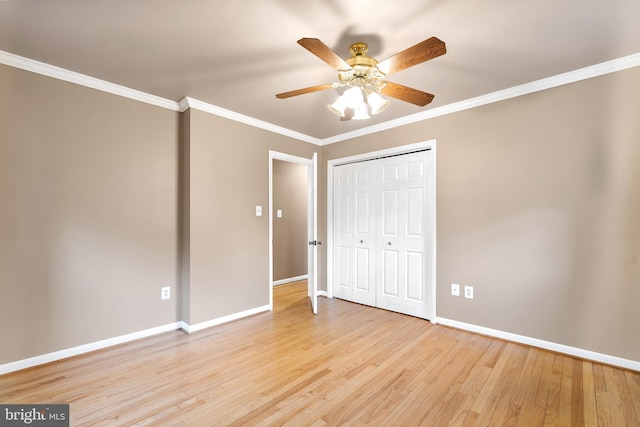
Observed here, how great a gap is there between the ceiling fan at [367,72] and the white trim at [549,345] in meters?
2.31

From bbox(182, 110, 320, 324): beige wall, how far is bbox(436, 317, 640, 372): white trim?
7.42 ft

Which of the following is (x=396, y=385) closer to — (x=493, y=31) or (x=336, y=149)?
(x=493, y=31)

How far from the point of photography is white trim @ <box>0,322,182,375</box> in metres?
2.17

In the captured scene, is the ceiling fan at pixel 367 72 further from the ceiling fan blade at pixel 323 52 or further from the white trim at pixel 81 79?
the white trim at pixel 81 79

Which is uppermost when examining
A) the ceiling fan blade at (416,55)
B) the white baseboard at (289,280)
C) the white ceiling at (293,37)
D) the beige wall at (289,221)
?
the white ceiling at (293,37)

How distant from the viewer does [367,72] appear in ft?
6.19

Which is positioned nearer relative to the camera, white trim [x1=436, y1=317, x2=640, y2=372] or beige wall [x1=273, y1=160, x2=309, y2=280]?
white trim [x1=436, y1=317, x2=640, y2=372]

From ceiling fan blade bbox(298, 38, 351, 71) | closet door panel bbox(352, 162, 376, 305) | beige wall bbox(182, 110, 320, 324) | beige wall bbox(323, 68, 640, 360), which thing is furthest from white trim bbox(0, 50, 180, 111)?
beige wall bbox(323, 68, 640, 360)

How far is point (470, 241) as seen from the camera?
2.97 meters

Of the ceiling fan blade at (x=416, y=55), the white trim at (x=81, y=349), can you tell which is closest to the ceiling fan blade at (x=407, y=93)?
the ceiling fan blade at (x=416, y=55)

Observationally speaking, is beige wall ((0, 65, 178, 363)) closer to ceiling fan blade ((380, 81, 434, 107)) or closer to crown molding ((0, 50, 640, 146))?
crown molding ((0, 50, 640, 146))

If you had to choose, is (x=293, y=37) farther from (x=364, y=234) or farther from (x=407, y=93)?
(x=364, y=234)

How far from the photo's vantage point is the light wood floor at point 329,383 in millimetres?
1715

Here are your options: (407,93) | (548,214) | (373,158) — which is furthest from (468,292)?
(407,93)
